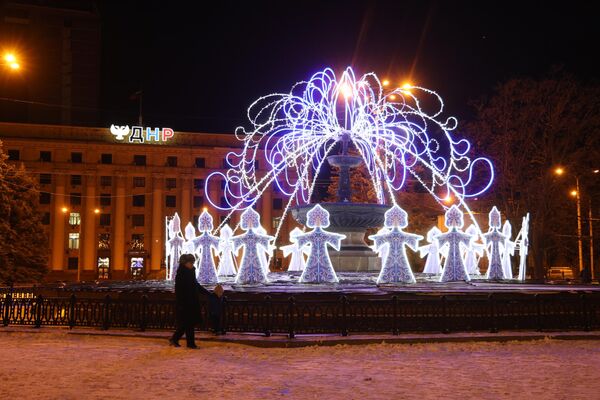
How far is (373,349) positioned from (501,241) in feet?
39.4

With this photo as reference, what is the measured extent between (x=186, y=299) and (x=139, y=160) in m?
65.8

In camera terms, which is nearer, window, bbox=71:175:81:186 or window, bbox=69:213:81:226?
window, bbox=69:213:81:226

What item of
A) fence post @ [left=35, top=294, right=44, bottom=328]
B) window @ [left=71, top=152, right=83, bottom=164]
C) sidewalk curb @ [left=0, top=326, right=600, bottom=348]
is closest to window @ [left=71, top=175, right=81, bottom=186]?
window @ [left=71, top=152, right=83, bottom=164]

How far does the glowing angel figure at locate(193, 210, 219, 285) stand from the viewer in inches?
837

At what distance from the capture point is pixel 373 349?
12.6 meters

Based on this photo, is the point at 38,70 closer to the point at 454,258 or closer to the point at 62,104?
the point at 62,104

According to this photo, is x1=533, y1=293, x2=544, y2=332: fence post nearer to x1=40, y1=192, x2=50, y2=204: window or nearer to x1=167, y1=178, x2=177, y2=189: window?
x1=167, y1=178, x2=177, y2=189: window

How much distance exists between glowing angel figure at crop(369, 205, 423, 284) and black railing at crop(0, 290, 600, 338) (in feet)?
13.7

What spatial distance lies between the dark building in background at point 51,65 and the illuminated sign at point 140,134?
593cm

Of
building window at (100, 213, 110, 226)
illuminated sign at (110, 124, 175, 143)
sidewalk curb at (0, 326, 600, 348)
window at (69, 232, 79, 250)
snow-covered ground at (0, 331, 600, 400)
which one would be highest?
illuminated sign at (110, 124, 175, 143)

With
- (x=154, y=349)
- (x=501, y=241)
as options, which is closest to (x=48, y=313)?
(x=154, y=349)

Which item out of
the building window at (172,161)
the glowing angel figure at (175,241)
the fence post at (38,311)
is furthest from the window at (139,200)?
the fence post at (38,311)

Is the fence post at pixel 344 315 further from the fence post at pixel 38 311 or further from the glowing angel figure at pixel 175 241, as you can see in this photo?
the glowing angel figure at pixel 175 241

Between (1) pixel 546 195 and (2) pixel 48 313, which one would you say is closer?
(2) pixel 48 313
